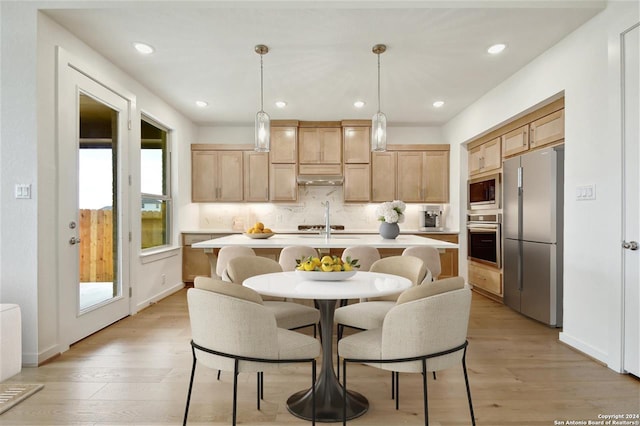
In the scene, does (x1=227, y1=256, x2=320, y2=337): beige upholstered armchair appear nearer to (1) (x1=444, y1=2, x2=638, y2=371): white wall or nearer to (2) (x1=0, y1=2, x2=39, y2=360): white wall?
(2) (x1=0, y1=2, x2=39, y2=360): white wall

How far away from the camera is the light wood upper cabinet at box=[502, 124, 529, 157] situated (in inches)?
160

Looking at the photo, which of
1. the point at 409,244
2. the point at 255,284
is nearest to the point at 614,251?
the point at 409,244

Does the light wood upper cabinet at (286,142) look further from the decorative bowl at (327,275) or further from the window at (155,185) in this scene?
the decorative bowl at (327,275)

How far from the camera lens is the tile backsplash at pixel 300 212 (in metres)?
6.45

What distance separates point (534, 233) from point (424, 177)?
2.48m

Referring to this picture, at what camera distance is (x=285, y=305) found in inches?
102

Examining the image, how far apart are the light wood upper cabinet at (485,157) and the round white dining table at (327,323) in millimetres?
3176

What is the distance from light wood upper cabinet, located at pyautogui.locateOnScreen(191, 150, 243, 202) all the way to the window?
679 millimetres

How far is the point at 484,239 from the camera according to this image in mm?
4973

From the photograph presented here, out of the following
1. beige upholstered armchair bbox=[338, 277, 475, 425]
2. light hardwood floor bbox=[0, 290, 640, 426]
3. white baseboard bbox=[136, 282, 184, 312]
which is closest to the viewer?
beige upholstered armchair bbox=[338, 277, 475, 425]

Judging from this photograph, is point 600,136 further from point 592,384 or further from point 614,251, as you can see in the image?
point 592,384

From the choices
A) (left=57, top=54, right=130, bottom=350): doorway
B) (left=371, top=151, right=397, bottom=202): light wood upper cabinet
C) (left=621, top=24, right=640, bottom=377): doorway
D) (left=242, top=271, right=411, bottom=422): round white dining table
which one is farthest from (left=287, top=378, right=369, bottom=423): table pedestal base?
(left=371, top=151, right=397, bottom=202): light wood upper cabinet

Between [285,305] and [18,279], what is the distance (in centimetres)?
195

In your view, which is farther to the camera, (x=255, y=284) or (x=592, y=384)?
(x=592, y=384)
